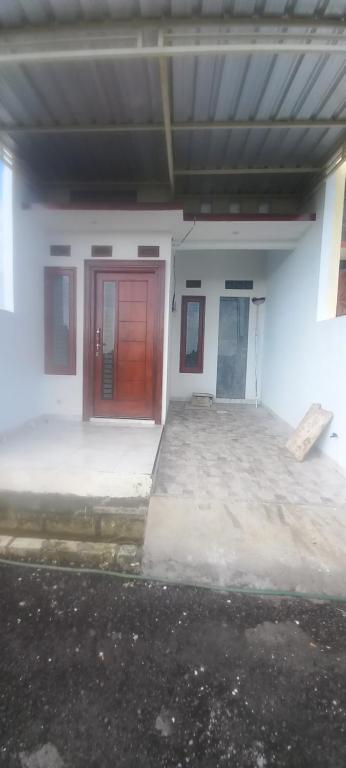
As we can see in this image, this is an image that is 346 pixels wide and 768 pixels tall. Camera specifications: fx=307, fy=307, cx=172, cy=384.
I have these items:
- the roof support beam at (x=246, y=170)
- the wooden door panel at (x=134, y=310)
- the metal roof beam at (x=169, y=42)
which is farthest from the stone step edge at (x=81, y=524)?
the roof support beam at (x=246, y=170)

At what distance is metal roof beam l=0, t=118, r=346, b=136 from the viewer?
110 inches

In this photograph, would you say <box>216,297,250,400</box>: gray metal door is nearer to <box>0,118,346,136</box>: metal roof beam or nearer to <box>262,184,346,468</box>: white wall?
<box>262,184,346,468</box>: white wall

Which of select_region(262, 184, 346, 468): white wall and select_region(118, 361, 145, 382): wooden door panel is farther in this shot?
select_region(118, 361, 145, 382): wooden door panel

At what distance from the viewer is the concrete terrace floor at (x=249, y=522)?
1.82 metres

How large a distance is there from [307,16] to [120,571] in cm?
364

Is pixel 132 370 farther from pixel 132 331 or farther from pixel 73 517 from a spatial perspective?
pixel 73 517

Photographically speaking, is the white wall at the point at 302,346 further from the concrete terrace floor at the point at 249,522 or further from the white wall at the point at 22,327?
the white wall at the point at 22,327

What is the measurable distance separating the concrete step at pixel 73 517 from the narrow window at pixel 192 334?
4362mm

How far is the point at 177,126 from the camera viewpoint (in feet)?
9.30

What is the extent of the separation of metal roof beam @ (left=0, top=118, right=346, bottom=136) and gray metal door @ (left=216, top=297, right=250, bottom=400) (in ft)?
11.4

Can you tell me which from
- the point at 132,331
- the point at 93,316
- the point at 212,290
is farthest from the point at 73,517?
the point at 212,290

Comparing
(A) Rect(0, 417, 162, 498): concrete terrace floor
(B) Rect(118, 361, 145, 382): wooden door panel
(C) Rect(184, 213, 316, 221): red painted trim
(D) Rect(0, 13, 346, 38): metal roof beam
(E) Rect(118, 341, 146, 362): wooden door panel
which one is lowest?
(A) Rect(0, 417, 162, 498): concrete terrace floor

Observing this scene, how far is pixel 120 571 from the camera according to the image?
6.08 feet

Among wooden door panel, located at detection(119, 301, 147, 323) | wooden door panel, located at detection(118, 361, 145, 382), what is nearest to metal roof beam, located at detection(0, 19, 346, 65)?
wooden door panel, located at detection(119, 301, 147, 323)
